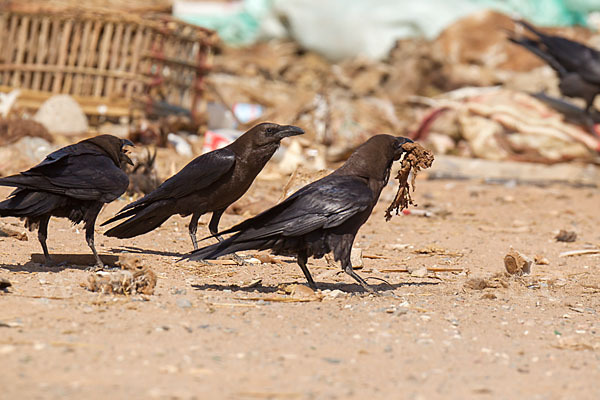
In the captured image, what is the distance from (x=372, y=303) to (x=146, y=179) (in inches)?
151

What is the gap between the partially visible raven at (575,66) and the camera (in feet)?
40.7

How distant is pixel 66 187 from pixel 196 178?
991mm

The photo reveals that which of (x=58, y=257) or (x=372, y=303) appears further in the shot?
(x=58, y=257)

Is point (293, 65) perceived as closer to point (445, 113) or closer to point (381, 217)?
point (445, 113)

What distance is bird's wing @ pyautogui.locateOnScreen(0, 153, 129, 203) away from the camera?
4.82 meters

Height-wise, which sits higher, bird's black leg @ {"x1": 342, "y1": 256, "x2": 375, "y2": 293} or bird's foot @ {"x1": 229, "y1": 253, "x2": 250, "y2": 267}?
bird's black leg @ {"x1": 342, "y1": 256, "x2": 375, "y2": 293}

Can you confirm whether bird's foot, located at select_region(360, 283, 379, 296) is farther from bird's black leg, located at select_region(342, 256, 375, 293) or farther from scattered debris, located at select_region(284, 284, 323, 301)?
scattered debris, located at select_region(284, 284, 323, 301)

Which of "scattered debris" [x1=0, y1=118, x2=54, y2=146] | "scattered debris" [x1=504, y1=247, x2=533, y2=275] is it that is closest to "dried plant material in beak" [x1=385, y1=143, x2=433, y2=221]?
"scattered debris" [x1=504, y1=247, x2=533, y2=275]

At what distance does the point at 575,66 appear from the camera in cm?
1260

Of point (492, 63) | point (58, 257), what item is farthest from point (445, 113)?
point (58, 257)

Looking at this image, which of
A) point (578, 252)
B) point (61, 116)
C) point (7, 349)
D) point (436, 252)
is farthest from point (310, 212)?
point (61, 116)

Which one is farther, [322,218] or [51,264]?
[51,264]

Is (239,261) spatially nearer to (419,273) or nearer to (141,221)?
(141,221)

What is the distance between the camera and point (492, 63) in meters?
17.8
